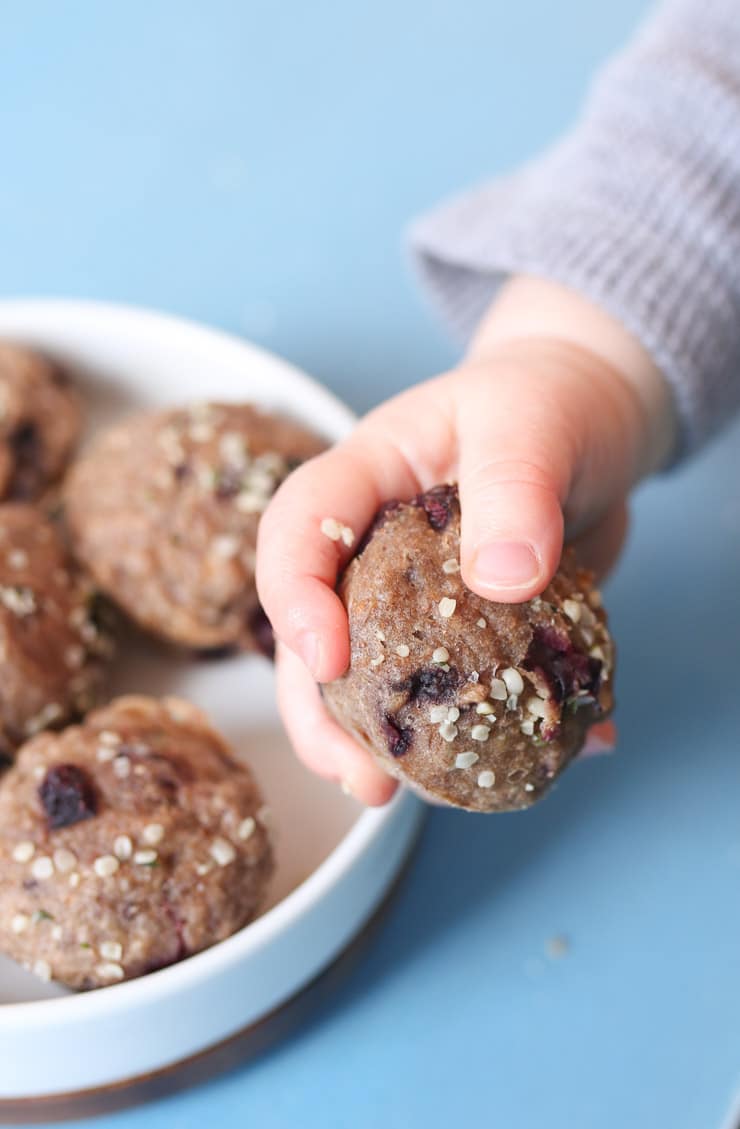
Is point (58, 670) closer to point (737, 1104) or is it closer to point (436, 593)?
point (436, 593)

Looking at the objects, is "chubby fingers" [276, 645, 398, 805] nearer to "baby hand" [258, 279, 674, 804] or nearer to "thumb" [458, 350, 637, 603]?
"baby hand" [258, 279, 674, 804]

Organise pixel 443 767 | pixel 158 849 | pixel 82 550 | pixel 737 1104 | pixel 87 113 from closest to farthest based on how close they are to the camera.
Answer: pixel 443 767, pixel 158 849, pixel 737 1104, pixel 82 550, pixel 87 113

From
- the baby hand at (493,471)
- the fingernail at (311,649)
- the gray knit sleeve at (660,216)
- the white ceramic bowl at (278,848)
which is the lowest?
the white ceramic bowl at (278,848)

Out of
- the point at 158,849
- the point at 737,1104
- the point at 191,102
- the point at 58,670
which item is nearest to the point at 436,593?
the point at 158,849

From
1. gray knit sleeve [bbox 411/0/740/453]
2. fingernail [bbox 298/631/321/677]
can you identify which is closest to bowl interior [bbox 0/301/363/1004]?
gray knit sleeve [bbox 411/0/740/453]

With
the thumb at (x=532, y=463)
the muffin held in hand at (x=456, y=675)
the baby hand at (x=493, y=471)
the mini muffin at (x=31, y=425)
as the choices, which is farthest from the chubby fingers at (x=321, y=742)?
the mini muffin at (x=31, y=425)

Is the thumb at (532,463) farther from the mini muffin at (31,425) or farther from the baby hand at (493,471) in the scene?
the mini muffin at (31,425)

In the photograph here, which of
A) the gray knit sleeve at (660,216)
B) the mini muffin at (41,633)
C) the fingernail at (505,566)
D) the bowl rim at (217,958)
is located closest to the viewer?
the fingernail at (505,566)
